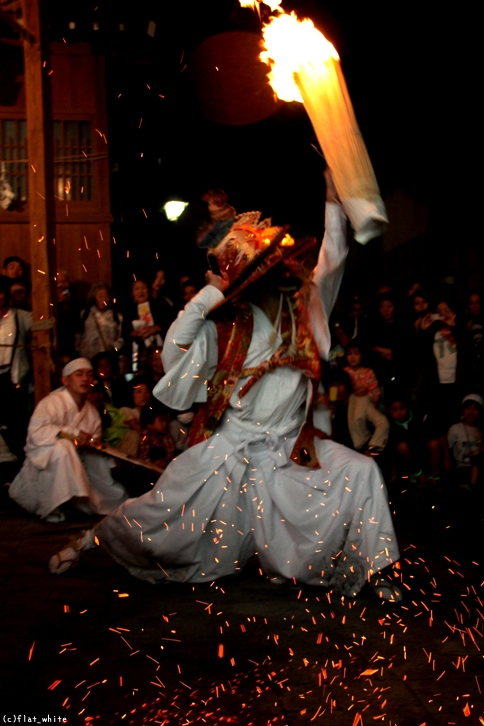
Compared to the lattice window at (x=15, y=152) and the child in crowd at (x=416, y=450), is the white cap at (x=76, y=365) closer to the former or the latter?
the child in crowd at (x=416, y=450)

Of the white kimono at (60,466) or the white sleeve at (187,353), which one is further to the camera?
the white kimono at (60,466)

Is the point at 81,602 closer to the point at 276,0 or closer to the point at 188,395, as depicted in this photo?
the point at 188,395

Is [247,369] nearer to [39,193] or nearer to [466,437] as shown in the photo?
[466,437]

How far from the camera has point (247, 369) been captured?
493 cm

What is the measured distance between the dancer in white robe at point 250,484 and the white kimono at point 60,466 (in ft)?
7.57

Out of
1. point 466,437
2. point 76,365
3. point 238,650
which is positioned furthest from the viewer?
point 466,437

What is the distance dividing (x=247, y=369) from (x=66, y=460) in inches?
117

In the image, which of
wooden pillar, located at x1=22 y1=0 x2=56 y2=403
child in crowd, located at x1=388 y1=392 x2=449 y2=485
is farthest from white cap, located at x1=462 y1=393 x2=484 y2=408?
wooden pillar, located at x1=22 y1=0 x2=56 y2=403

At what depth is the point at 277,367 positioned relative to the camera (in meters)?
4.92

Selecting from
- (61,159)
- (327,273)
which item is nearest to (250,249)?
(327,273)

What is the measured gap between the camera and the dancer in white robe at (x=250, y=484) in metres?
4.73

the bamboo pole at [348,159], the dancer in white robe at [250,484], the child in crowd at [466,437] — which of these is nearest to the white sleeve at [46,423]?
the dancer in white robe at [250,484]

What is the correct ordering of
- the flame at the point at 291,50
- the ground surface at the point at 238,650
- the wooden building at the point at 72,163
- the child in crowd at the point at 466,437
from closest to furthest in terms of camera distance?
the ground surface at the point at 238,650 → the flame at the point at 291,50 → the child in crowd at the point at 466,437 → the wooden building at the point at 72,163

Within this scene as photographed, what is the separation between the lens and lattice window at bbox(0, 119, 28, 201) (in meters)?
11.2
